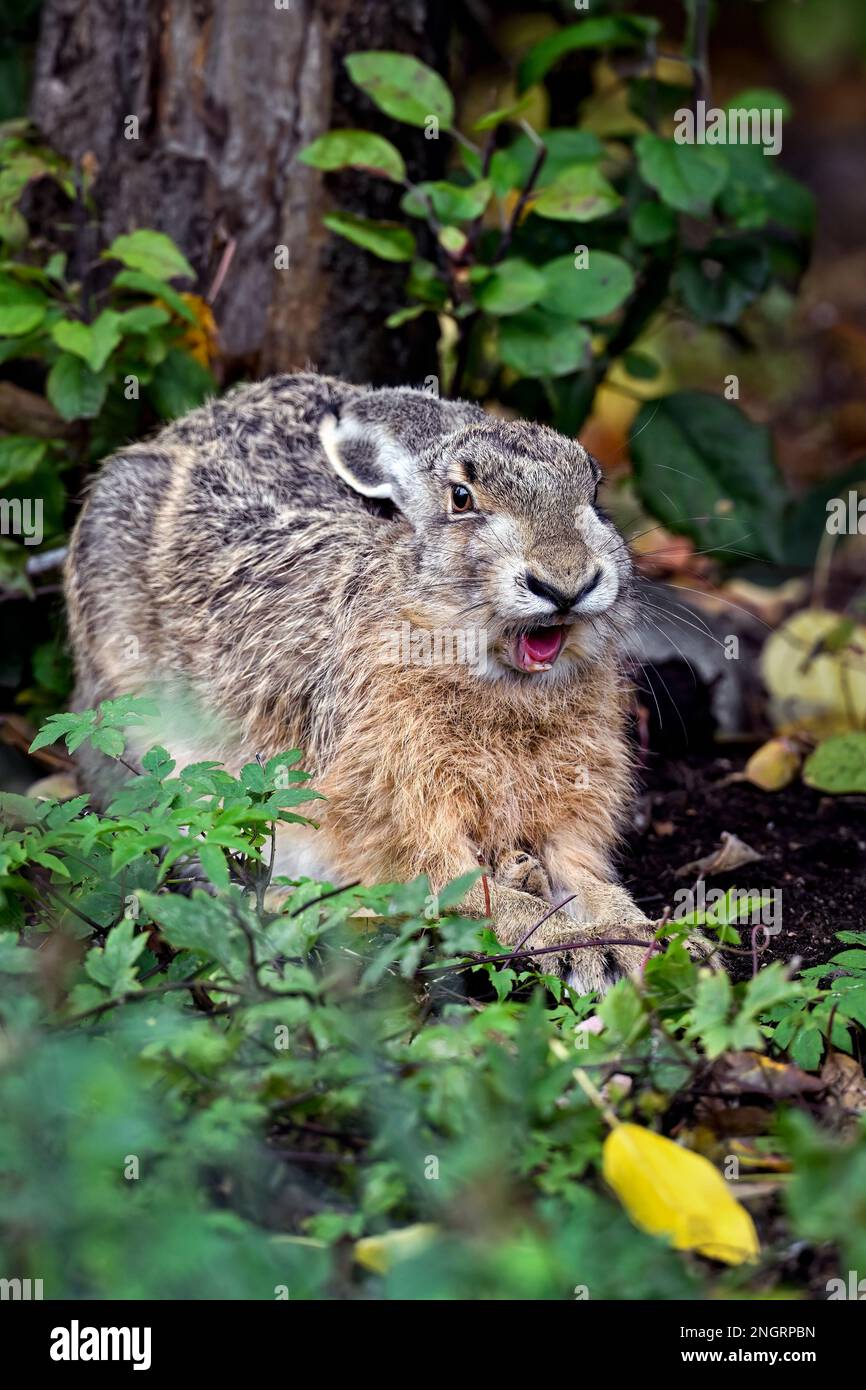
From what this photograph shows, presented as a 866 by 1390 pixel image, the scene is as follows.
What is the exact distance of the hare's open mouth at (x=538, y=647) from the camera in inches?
203

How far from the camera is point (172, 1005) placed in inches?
152

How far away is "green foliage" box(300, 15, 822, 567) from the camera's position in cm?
677

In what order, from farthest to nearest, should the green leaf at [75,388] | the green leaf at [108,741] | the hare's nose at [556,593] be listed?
the green leaf at [75,388] → the hare's nose at [556,593] → the green leaf at [108,741]

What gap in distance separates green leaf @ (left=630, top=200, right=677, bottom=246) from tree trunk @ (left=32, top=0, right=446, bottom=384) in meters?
1.06

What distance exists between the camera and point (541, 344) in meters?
6.79

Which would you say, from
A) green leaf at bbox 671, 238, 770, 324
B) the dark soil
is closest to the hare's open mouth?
the dark soil

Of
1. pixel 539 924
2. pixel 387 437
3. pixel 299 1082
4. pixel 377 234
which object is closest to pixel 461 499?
pixel 387 437

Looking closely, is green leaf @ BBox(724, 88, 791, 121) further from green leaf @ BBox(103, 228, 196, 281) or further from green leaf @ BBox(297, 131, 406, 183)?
green leaf @ BBox(103, 228, 196, 281)

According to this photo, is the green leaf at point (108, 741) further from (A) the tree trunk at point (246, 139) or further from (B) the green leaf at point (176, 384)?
(A) the tree trunk at point (246, 139)

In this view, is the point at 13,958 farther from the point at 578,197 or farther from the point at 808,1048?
the point at 578,197

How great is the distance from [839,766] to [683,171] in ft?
9.02

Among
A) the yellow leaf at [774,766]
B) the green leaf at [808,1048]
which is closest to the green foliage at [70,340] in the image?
the yellow leaf at [774,766]

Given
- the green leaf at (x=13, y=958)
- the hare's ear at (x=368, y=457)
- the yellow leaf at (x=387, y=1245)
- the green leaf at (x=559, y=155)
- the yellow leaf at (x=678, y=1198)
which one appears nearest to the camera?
the yellow leaf at (x=387, y=1245)

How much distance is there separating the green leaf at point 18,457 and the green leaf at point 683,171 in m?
3.00
